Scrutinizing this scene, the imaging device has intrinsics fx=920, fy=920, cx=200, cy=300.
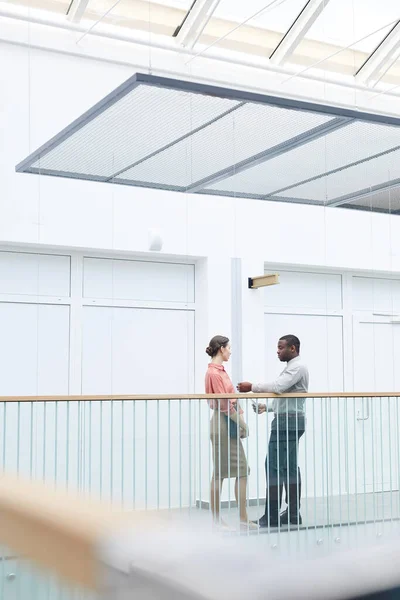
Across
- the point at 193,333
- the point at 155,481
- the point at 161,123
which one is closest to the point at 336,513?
the point at 155,481

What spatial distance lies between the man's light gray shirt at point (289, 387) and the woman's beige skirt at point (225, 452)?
453 millimetres

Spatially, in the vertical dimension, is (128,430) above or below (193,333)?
below

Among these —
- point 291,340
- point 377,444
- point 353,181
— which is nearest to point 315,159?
point 353,181

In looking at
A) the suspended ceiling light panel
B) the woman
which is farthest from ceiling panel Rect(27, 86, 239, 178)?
the woman

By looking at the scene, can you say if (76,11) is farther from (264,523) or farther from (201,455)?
(264,523)

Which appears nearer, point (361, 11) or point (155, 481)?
point (155, 481)

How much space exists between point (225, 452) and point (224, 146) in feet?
9.38

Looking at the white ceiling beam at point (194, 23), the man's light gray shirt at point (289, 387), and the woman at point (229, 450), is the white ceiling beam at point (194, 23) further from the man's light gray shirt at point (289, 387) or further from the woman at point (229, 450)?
the woman at point (229, 450)

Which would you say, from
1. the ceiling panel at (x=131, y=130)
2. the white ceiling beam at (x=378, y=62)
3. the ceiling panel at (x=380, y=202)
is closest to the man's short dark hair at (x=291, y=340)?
the ceiling panel at (x=131, y=130)

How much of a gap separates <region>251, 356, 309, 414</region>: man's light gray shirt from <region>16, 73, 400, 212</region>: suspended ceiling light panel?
80.4 inches

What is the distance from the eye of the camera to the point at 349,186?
10289mm

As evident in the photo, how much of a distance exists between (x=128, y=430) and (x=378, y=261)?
5562mm

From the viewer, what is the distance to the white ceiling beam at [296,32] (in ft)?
37.2

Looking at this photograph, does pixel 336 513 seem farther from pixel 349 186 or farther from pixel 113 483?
pixel 349 186
